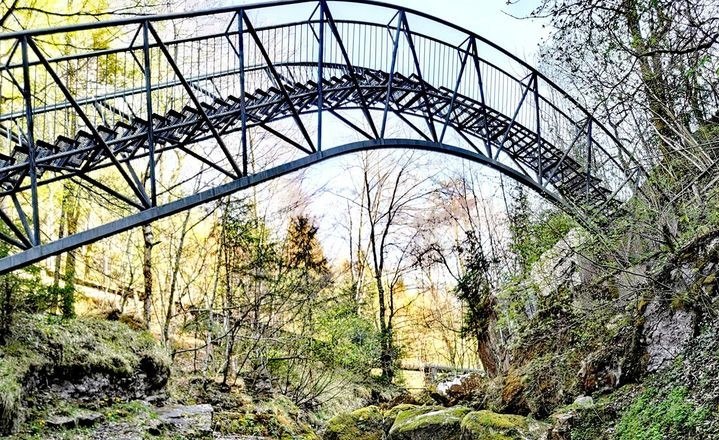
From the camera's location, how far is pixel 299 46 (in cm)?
884

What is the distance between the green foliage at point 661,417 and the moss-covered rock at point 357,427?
5.98 m

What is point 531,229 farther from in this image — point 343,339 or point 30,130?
point 30,130

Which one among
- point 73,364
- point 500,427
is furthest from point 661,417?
point 73,364

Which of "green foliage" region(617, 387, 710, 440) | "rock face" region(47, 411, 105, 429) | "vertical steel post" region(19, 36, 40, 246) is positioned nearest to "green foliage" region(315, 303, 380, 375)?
"rock face" region(47, 411, 105, 429)

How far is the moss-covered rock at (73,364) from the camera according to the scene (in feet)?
20.6

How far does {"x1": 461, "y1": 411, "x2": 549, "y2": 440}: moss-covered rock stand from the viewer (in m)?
7.55

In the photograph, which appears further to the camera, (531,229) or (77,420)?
(531,229)

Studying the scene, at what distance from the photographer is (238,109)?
738cm

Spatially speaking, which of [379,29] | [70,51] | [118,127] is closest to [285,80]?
[379,29]

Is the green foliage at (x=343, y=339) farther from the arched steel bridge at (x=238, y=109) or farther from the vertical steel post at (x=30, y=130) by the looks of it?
the vertical steel post at (x=30, y=130)

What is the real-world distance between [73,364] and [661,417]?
7.20 m

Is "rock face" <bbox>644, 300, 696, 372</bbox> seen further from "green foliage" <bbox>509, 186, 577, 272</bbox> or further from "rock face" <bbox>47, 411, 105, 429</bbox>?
"rock face" <bbox>47, 411, 105, 429</bbox>

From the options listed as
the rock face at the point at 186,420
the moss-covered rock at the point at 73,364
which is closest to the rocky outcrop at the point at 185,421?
the rock face at the point at 186,420

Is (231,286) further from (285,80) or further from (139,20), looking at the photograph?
(139,20)
